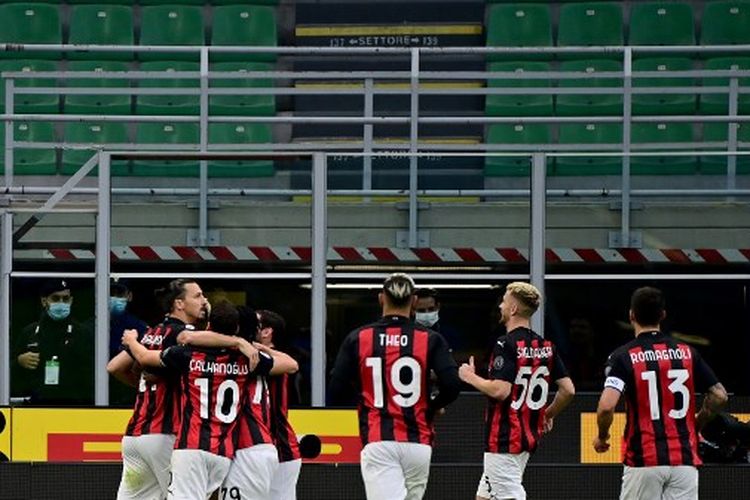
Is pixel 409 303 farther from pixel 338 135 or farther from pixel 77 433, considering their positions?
pixel 338 135

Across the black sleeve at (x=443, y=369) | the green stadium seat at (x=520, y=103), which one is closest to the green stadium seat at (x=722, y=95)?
the green stadium seat at (x=520, y=103)

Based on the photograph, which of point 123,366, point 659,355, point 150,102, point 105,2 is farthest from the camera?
point 105,2

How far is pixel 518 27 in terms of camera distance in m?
17.2

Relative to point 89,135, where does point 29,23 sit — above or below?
above

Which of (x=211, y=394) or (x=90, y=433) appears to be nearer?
(x=211, y=394)

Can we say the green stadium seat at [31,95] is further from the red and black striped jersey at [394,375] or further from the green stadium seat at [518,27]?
the red and black striped jersey at [394,375]

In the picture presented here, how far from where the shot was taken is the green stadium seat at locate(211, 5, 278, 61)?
17.5m

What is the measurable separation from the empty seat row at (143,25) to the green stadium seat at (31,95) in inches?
21.1

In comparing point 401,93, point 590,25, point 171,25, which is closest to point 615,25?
point 590,25

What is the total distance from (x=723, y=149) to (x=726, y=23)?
279 centimetres

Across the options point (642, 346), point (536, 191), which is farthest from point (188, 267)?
point (642, 346)

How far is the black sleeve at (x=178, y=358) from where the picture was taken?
9065mm

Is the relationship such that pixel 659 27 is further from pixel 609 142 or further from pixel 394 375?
pixel 394 375

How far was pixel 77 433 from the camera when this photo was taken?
38.4 feet
